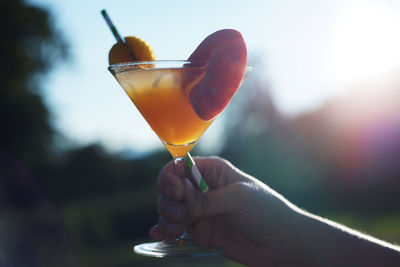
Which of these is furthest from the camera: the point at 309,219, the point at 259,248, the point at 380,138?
the point at 380,138

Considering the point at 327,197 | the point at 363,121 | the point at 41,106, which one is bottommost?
the point at 327,197

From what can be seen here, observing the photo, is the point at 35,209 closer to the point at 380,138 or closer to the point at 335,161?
the point at 335,161

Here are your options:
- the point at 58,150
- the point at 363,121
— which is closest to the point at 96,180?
the point at 58,150

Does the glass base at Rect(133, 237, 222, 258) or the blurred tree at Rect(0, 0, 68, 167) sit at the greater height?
the blurred tree at Rect(0, 0, 68, 167)

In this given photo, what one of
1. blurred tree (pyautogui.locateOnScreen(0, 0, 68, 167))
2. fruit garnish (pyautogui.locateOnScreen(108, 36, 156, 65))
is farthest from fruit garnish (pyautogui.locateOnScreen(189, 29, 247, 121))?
blurred tree (pyautogui.locateOnScreen(0, 0, 68, 167))

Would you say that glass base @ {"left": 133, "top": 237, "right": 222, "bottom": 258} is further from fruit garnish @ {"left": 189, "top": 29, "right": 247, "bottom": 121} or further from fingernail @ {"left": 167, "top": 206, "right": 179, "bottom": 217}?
fruit garnish @ {"left": 189, "top": 29, "right": 247, "bottom": 121}

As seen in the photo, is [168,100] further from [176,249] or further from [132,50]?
[176,249]

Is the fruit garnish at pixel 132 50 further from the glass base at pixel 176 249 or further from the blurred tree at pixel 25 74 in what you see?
the blurred tree at pixel 25 74

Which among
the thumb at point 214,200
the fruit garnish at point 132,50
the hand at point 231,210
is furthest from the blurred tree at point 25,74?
the thumb at point 214,200
